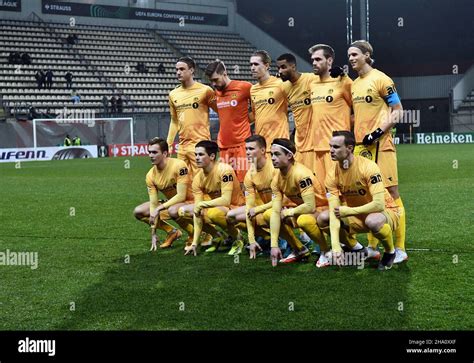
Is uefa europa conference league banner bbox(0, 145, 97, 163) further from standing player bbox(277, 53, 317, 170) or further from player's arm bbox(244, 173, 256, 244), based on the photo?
player's arm bbox(244, 173, 256, 244)

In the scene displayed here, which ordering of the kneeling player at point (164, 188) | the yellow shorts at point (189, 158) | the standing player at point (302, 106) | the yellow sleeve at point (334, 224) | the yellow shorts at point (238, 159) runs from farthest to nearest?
the yellow shorts at point (189, 158) < the yellow shorts at point (238, 159) < the kneeling player at point (164, 188) < the standing player at point (302, 106) < the yellow sleeve at point (334, 224)

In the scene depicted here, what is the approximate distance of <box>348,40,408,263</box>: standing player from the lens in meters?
6.51

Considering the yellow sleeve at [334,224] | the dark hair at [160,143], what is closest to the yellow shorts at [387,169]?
the yellow sleeve at [334,224]

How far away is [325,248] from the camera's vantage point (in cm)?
661

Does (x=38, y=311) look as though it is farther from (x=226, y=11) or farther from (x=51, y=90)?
(x=226, y=11)

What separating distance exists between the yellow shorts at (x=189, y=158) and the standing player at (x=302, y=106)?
1.51 m

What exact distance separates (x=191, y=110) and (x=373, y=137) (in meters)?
2.66

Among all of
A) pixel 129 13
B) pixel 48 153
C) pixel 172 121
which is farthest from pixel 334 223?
pixel 129 13

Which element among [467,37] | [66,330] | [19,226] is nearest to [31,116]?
[19,226]

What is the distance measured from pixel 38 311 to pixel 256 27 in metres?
40.0

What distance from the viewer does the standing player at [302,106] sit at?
7.25 meters
